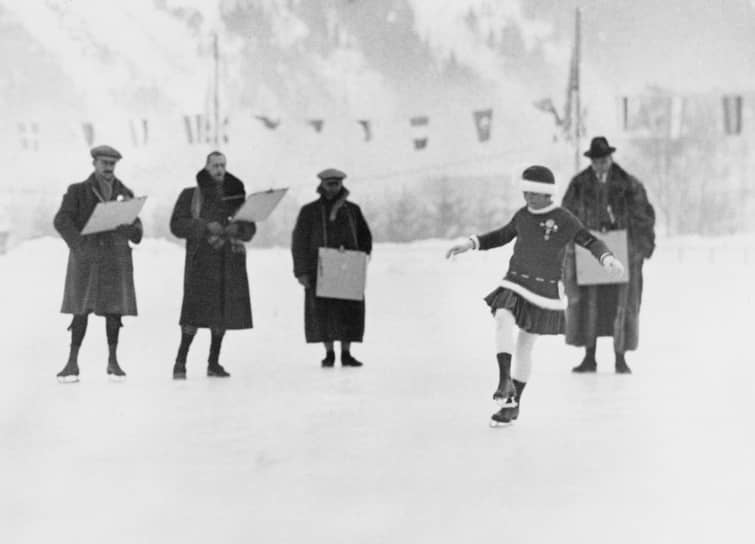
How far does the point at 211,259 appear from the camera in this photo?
5598 mm

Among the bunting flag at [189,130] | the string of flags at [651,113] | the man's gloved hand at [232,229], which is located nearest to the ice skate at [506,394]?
the string of flags at [651,113]

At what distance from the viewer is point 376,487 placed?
141 inches

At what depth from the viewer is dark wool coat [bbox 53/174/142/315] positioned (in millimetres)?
5320

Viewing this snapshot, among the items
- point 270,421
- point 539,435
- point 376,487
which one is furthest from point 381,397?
point 376,487

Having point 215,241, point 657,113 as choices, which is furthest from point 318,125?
point 657,113

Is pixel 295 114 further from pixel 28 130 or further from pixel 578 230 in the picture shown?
pixel 578 230

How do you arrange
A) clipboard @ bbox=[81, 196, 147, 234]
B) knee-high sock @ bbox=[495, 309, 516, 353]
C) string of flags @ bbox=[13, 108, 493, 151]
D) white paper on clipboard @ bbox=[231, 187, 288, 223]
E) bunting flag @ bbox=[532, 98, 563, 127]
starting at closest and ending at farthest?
knee-high sock @ bbox=[495, 309, 516, 353] → clipboard @ bbox=[81, 196, 147, 234] → white paper on clipboard @ bbox=[231, 187, 288, 223] → bunting flag @ bbox=[532, 98, 563, 127] → string of flags @ bbox=[13, 108, 493, 151]

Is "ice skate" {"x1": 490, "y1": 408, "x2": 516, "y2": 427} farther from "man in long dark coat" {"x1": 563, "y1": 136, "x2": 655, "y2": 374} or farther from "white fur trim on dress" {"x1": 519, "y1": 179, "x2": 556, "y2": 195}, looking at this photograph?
"man in long dark coat" {"x1": 563, "y1": 136, "x2": 655, "y2": 374}

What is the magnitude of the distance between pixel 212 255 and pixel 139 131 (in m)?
0.84

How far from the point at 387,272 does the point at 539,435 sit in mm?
1974

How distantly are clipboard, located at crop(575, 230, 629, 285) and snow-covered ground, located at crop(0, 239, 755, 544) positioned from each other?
0.22 metres

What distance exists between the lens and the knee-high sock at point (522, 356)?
13.8 ft

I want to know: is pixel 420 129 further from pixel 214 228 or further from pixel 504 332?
pixel 504 332

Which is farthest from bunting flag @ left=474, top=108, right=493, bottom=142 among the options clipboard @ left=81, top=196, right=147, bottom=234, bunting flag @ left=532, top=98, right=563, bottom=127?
clipboard @ left=81, top=196, right=147, bottom=234
